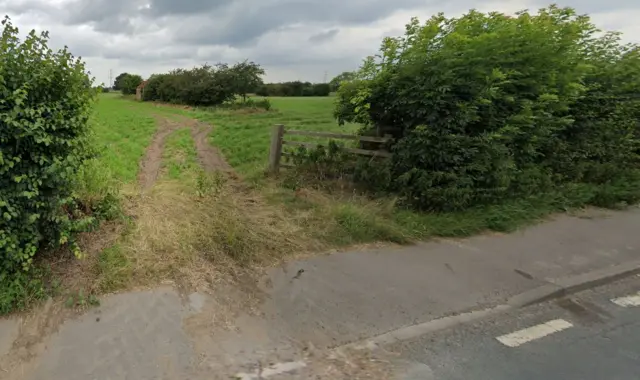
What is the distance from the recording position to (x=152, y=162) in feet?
32.6

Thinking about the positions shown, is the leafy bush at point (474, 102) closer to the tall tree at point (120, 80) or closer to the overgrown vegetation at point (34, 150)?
the overgrown vegetation at point (34, 150)

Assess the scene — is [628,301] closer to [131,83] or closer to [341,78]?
[341,78]

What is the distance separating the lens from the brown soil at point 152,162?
24.7 feet

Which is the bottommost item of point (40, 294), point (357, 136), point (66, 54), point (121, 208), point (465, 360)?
point (465, 360)

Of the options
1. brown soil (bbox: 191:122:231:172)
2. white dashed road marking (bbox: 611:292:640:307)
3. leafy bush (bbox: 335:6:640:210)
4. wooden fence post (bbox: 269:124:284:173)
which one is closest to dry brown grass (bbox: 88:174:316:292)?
leafy bush (bbox: 335:6:640:210)

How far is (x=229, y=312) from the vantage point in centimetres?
356

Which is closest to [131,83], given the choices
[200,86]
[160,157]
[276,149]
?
[200,86]

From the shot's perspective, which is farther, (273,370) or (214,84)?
(214,84)

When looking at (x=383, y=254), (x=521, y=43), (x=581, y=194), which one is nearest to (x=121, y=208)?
(x=383, y=254)

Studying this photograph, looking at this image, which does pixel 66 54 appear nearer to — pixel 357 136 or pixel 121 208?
pixel 121 208

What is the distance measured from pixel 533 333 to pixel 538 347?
0.22 m

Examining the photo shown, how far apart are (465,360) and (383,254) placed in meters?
1.90

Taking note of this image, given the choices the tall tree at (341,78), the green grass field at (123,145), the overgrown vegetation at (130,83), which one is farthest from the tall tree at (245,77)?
the tall tree at (341,78)

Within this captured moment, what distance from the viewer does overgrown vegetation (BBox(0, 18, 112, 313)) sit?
311cm
